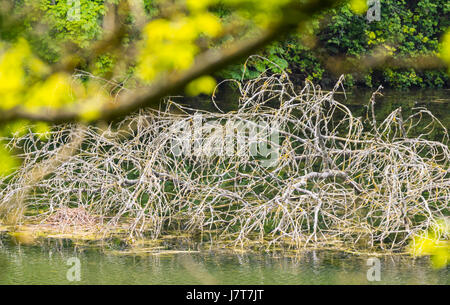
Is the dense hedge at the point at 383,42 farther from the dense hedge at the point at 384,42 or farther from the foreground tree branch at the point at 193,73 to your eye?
the foreground tree branch at the point at 193,73

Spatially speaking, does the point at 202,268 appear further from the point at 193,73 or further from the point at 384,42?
the point at 384,42

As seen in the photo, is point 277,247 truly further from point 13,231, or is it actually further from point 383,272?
point 13,231

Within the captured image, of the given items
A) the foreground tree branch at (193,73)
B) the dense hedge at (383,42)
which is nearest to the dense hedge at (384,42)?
the dense hedge at (383,42)

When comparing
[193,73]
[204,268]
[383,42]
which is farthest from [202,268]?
[383,42]

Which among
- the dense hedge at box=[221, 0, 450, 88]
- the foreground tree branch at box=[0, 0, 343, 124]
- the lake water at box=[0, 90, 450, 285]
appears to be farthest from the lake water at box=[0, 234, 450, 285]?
the dense hedge at box=[221, 0, 450, 88]

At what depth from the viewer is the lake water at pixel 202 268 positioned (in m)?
4.93

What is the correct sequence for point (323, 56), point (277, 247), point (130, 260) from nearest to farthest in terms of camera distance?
point (130, 260), point (277, 247), point (323, 56)

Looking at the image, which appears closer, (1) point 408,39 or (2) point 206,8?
(2) point 206,8

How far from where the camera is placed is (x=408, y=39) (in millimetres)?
27359

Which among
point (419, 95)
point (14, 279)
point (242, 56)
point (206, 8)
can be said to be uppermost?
point (419, 95)

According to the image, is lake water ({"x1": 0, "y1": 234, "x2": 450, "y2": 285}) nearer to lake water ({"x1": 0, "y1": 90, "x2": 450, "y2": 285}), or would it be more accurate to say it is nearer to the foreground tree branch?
lake water ({"x1": 0, "y1": 90, "x2": 450, "y2": 285})

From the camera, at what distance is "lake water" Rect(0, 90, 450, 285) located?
4.93 metres

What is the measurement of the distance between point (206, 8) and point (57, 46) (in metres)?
0.79

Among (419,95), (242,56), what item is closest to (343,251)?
(242,56)
